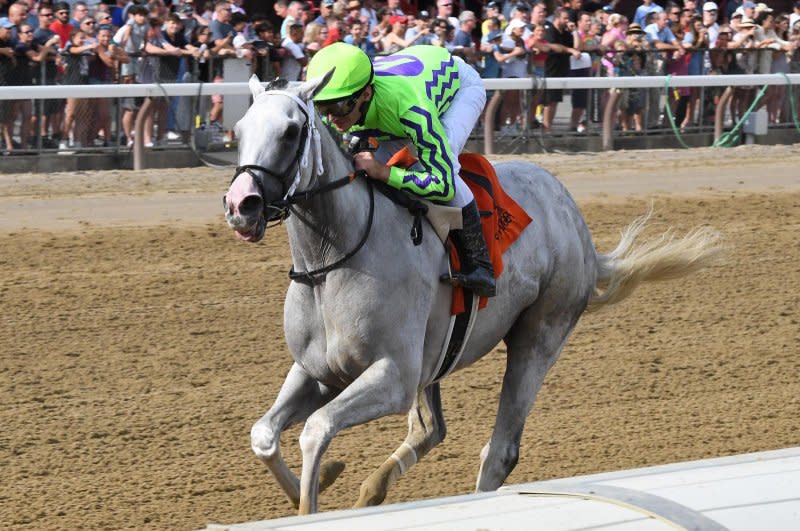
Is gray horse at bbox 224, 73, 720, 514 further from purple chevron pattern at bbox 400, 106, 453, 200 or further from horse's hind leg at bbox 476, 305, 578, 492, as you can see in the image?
purple chevron pattern at bbox 400, 106, 453, 200

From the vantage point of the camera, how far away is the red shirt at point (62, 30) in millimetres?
11962

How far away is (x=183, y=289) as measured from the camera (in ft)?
27.4

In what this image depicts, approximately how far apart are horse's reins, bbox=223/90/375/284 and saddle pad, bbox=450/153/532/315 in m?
0.49

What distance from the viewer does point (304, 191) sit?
418cm

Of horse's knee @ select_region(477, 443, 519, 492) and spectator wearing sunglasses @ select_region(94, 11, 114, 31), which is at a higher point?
spectator wearing sunglasses @ select_region(94, 11, 114, 31)

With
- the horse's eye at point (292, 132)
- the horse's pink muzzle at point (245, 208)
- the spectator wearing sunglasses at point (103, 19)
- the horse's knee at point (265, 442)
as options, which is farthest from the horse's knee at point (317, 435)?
the spectator wearing sunglasses at point (103, 19)

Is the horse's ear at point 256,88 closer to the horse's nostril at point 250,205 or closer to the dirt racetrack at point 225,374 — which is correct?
the horse's nostril at point 250,205

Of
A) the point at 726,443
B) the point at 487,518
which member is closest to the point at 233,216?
the point at 487,518

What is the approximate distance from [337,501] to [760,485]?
281cm

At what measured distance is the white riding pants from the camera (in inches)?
183

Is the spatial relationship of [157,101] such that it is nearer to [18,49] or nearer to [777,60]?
[18,49]

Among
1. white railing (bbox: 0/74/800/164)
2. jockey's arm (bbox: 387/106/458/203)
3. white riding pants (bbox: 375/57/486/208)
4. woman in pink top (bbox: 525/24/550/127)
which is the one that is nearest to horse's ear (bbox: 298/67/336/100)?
jockey's arm (bbox: 387/106/458/203)

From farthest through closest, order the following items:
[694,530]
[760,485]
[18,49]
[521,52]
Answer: [521,52], [18,49], [760,485], [694,530]

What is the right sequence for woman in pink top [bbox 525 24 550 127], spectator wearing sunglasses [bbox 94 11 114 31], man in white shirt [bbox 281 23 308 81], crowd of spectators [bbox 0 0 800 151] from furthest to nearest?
1. woman in pink top [bbox 525 24 550 127]
2. man in white shirt [bbox 281 23 308 81]
3. spectator wearing sunglasses [bbox 94 11 114 31]
4. crowd of spectators [bbox 0 0 800 151]
